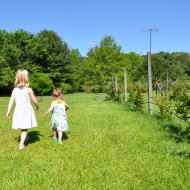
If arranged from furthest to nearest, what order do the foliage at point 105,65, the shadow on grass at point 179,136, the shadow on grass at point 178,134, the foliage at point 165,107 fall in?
the foliage at point 105,65, the foliage at point 165,107, the shadow on grass at point 178,134, the shadow on grass at point 179,136

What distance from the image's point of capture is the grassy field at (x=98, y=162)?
2.77 metres

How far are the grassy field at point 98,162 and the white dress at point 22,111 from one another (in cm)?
58

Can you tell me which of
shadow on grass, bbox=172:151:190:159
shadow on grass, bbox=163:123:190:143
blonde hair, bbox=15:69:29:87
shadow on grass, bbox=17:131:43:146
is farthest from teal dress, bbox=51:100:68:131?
shadow on grass, bbox=163:123:190:143

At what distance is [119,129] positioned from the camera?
232 inches

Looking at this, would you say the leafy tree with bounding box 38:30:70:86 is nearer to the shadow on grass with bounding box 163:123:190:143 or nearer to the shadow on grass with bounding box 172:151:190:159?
the shadow on grass with bounding box 163:123:190:143

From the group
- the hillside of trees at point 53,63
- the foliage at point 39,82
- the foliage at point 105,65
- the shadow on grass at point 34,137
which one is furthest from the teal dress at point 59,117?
the foliage at point 105,65

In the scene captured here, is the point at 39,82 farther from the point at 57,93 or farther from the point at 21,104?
the point at 21,104

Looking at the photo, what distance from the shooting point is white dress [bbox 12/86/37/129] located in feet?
14.1

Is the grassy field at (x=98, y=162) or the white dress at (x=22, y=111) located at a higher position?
the white dress at (x=22, y=111)

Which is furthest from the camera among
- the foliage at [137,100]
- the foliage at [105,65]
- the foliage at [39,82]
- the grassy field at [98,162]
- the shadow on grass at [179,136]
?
the foliage at [105,65]

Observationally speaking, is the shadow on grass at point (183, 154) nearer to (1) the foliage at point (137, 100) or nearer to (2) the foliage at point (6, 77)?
(1) the foliage at point (137, 100)

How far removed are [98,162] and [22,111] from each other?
2197 millimetres

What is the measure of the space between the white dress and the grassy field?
1.90ft

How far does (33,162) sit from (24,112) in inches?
52.8
